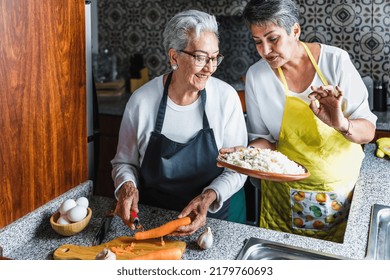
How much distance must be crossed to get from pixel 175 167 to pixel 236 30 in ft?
6.39

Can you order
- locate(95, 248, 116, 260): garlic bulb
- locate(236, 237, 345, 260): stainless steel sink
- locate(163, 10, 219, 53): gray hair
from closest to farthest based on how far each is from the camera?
locate(95, 248, 116, 260): garlic bulb → locate(236, 237, 345, 260): stainless steel sink → locate(163, 10, 219, 53): gray hair

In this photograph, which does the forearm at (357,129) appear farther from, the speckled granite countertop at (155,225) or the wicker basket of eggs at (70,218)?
the wicker basket of eggs at (70,218)

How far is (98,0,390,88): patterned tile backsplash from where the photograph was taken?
9.98 feet

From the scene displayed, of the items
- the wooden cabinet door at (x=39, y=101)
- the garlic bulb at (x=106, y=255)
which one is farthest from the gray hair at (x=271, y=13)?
the garlic bulb at (x=106, y=255)

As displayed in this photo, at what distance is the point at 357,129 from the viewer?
5.33 feet

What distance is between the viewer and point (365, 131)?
1.66 m

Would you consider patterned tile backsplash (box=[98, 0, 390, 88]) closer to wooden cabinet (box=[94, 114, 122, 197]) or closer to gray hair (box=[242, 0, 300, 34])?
wooden cabinet (box=[94, 114, 122, 197])

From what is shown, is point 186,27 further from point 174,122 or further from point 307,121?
point 307,121

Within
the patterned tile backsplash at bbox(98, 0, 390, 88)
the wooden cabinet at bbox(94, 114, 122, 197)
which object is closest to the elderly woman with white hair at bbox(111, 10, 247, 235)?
the wooden cabinet at bbox(94, 114, 122, 197)

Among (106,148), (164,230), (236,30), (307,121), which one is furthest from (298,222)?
(236,30)

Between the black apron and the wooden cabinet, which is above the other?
the black apron

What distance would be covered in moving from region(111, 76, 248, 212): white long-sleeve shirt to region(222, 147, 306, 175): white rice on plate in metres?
0.16

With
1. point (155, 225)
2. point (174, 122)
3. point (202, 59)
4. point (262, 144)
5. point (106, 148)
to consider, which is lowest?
point (106, 148)

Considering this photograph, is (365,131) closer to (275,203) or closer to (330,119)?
(330,119)
